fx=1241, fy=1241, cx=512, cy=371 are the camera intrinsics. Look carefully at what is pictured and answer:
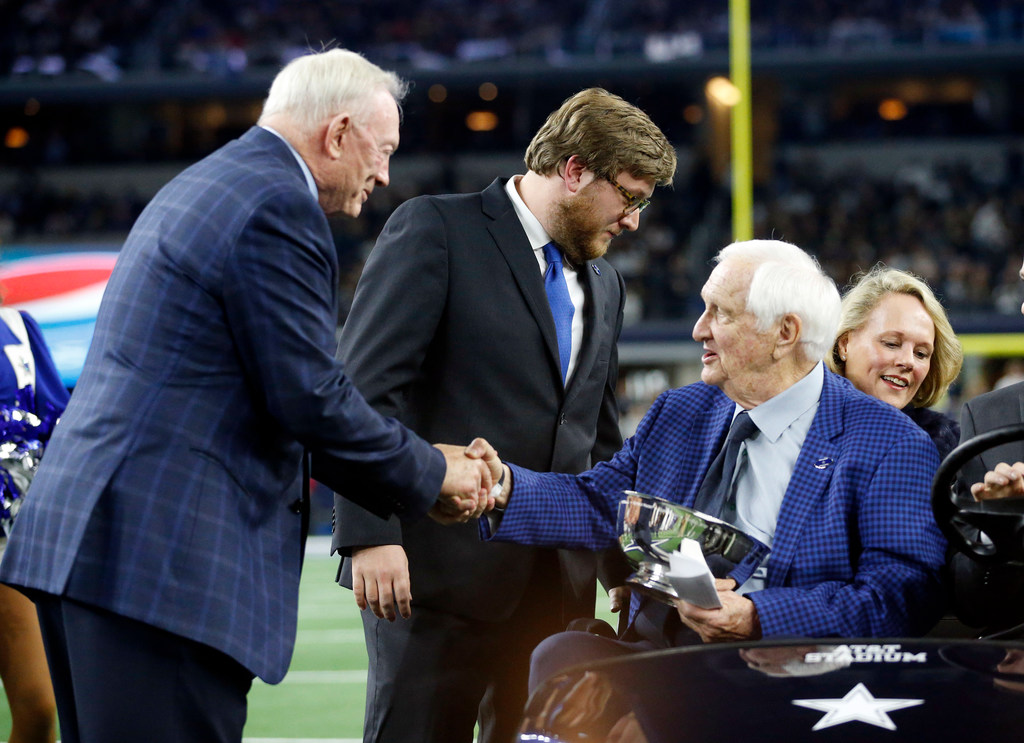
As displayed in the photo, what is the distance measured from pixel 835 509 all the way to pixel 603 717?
771mm

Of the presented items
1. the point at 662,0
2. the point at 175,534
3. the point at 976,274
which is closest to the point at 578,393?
the point at 175,534

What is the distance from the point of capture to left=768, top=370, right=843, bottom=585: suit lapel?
2.45 m

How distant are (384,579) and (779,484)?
863 millimetres

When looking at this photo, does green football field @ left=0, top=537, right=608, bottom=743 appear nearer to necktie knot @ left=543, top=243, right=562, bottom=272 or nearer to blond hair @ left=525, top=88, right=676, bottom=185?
necktie knot @ left=543, top=243, right=562, bottom=272

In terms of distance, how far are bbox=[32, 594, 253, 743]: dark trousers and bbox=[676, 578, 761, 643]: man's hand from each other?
886mm

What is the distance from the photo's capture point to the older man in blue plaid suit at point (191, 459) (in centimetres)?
208

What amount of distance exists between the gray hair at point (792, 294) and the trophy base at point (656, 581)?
582mm

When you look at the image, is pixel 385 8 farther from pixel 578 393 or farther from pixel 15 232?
pixel 578 393

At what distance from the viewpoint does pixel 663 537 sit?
228 centimetres

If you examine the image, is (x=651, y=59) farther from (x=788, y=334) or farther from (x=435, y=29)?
(x=788, y=334)

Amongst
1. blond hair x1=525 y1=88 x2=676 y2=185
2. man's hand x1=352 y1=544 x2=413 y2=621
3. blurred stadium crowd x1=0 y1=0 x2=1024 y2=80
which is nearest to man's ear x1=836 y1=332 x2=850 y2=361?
blond hair x1=525 y1=88 x2=676 y2=185

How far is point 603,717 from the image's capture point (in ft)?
6.26

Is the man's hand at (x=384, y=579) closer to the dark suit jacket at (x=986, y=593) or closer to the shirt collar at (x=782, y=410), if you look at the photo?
the shirt collar at (x=782, y=410)

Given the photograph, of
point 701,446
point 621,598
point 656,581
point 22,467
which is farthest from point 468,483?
point 22,467
